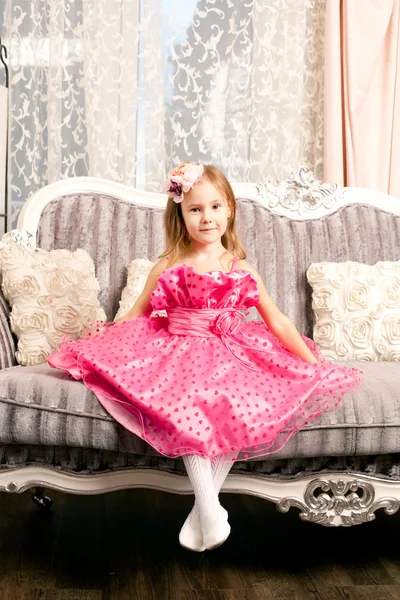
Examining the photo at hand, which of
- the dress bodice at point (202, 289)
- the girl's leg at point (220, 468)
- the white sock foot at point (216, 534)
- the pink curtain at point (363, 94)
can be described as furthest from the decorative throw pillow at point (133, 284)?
the pink curtain at point (363, 94)

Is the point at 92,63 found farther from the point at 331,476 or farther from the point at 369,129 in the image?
the point at 331,476

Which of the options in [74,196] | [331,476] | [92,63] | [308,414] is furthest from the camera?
[92,63]

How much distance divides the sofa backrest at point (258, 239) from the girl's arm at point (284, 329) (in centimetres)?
51

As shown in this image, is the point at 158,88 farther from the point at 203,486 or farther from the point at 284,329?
the point at 203,486

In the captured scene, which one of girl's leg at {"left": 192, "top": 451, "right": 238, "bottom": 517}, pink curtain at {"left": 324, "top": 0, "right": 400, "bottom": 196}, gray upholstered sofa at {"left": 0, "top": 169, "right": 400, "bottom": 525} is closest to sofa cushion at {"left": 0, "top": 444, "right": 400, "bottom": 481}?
gray upholstered sofa at {"left": 0, "top": 169, "right": 400, "bottom": 525}

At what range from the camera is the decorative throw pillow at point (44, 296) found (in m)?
2.09

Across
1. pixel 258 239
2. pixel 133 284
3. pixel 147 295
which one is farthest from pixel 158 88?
pixel 147 295

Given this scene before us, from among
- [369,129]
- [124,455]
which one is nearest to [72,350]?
[124,455]

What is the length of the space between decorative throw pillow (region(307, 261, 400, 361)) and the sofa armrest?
3.00ft

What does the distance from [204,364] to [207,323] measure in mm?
163

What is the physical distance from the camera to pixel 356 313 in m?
2.29

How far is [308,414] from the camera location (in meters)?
1.63

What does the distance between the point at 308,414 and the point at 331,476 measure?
21 centimetres

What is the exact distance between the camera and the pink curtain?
313cm
